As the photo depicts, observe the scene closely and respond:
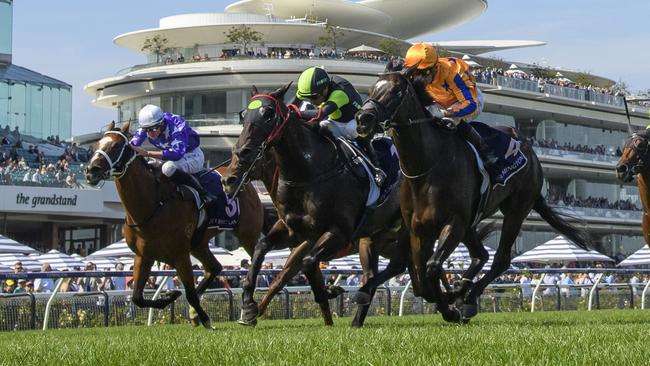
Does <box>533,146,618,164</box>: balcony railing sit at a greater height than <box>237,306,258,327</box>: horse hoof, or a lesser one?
greater

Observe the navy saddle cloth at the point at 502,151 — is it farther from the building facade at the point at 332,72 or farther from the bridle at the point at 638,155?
the building facade at the point at 332,72

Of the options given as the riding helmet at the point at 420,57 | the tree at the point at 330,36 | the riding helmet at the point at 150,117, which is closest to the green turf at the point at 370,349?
the riding helmet at the point at 420,57

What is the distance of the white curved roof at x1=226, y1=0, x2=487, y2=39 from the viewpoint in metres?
68.0

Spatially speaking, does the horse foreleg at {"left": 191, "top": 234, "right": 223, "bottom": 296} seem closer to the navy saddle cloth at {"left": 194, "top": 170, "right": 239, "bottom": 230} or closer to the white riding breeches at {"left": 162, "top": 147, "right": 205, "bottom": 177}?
the navy saddle cloth at {"left": 194, "top": 170, "right": 239, "bottom": 230}

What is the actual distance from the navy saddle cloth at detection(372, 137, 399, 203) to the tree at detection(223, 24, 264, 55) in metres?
45.8

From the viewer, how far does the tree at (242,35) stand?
189ft

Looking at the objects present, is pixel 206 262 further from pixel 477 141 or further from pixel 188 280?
pixel 477 141

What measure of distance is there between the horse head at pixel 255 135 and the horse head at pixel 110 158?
159cm

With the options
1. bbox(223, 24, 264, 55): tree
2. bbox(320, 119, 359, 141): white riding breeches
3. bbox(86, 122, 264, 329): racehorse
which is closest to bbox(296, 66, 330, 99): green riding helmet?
bbox(320, 119, 359, 141): white riding breeches

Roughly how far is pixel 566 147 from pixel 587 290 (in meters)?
40.3

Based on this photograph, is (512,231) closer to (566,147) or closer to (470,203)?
(470,203)

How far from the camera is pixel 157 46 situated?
194ft

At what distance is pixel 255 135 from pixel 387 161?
1.94 metres

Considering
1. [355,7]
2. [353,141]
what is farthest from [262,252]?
[355,7]
